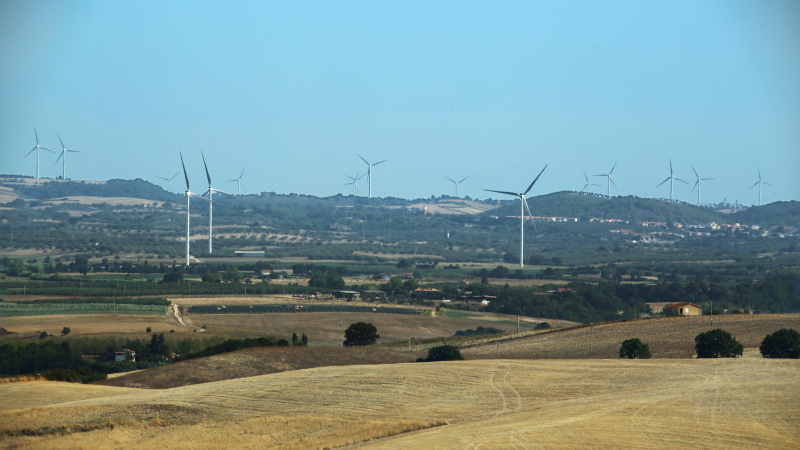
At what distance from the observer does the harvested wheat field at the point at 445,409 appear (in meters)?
42.2

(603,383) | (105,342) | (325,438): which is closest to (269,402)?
(325,438)

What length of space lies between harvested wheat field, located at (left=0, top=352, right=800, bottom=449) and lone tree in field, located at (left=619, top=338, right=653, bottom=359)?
6712mm

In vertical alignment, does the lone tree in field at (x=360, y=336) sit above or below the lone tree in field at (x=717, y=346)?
below

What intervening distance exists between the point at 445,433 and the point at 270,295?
117 metres

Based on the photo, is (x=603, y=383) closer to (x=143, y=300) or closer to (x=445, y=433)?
(x=445, y=433)

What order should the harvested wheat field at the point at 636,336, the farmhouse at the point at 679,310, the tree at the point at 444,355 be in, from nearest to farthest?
the tree at the point at 444,355 → the harvested wheat field at the point at 636,336 → the farmhouse at the point at 679,310

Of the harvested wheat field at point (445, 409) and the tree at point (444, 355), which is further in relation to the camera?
the tree at point (444, 355)

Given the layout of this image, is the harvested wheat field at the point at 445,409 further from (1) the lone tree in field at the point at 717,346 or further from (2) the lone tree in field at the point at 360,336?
(2) the lone tree in field at the point at 360,336

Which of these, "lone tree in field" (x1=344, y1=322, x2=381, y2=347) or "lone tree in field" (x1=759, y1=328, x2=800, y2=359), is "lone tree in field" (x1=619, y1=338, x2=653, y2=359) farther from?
"lone tree in field" (x1=344, y1=322, x2=381, y2=347)

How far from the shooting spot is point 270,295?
159 metres

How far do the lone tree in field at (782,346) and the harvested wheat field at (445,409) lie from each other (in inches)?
220

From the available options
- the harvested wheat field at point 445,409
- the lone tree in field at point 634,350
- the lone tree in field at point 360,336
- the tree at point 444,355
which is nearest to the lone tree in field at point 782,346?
the harvested wheat field at point 445,409

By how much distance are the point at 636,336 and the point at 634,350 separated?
1358 cm

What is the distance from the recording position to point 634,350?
7325cm
